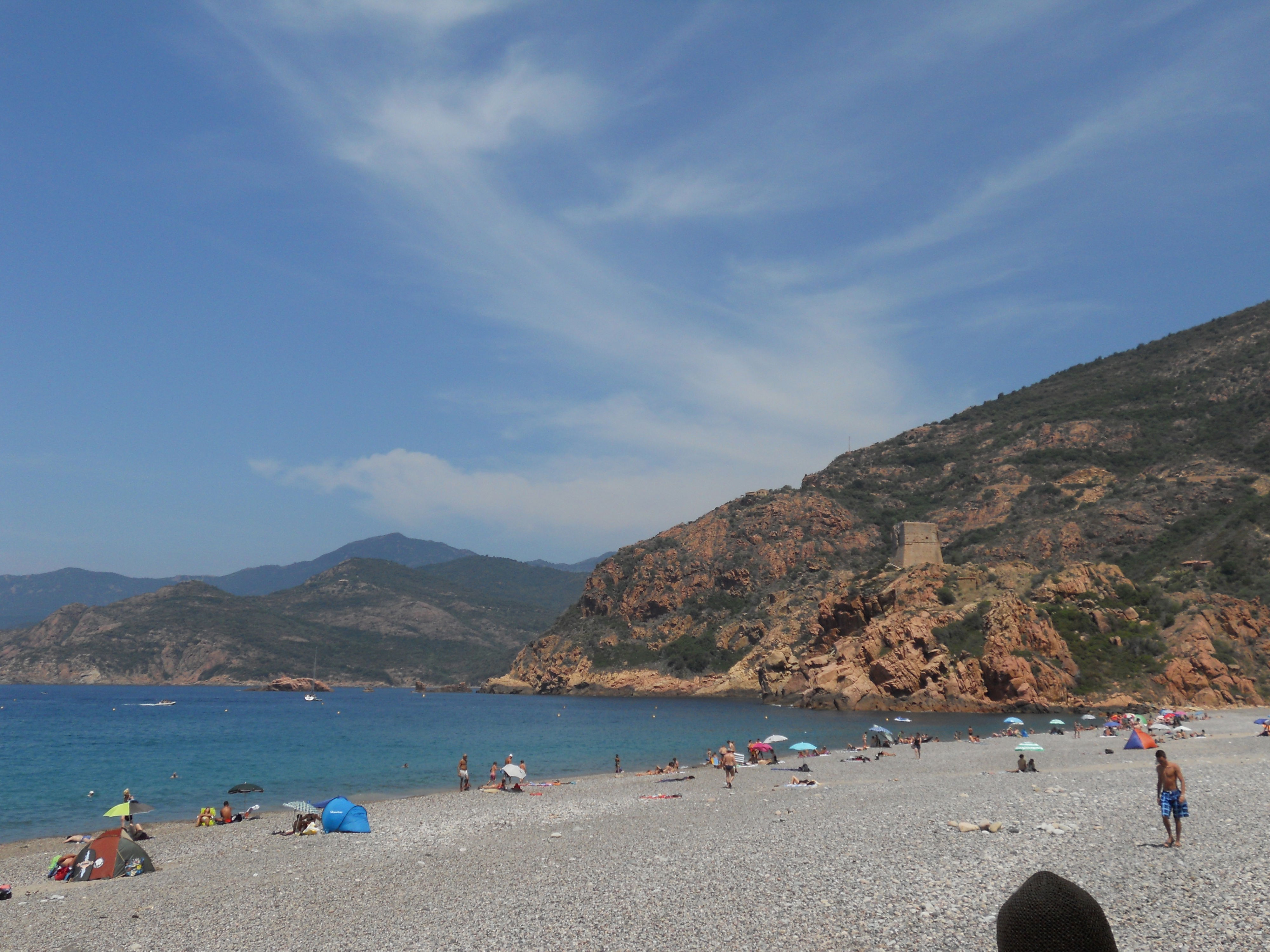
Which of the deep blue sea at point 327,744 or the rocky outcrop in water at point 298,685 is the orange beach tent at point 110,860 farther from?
the rocky outcrop in water at point 298,685

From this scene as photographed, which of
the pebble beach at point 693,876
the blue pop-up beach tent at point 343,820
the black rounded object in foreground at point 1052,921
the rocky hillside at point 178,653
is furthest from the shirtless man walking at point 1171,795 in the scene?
the rocky hillside at point 178,653

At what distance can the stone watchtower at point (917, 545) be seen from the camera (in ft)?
286

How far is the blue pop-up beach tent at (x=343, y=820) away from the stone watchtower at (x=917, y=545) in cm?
7403

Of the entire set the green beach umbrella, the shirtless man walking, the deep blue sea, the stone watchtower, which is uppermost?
the stone watchtower

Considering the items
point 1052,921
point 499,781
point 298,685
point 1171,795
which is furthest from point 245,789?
point 298,685

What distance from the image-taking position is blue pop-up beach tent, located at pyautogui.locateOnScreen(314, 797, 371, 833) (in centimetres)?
2139

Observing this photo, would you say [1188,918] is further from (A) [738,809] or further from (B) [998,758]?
(B) [998,758]

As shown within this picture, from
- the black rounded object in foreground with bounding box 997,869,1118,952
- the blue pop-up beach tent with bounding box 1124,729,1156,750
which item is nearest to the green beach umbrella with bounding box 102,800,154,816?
the black rounded object in foreground with bounding box 997,869,1118,952

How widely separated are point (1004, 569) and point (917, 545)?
36.3ft

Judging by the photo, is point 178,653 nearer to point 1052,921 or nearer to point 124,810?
point 124,810

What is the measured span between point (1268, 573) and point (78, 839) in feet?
254

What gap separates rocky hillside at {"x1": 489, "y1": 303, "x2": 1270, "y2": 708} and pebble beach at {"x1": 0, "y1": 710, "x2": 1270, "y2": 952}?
140 feet

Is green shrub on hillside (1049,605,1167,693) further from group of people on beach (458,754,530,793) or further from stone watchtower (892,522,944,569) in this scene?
group of people on beach (458,754,530,793)

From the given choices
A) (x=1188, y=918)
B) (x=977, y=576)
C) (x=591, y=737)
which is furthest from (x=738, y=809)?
(x=977, y=576)
